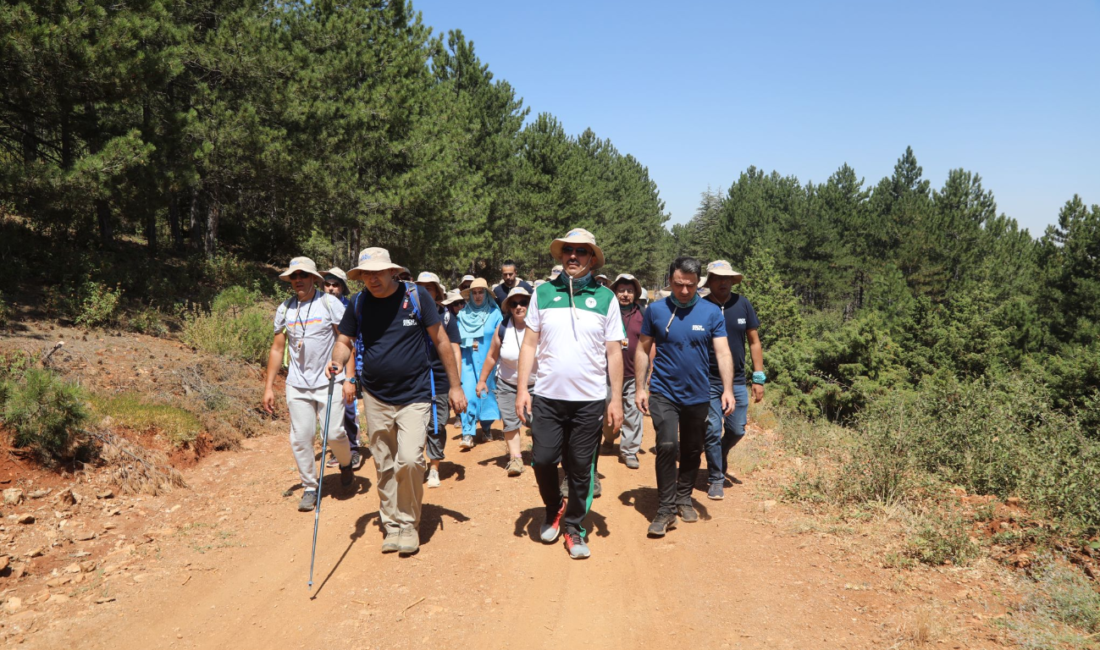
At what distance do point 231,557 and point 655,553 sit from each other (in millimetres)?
3160

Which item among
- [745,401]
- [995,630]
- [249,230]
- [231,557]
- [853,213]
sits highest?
[853,213]

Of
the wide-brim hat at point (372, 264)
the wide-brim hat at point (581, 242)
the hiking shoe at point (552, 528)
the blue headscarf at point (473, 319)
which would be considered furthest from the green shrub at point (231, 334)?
the wide-brim hat at point (581, 242)

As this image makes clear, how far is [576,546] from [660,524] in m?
0.81

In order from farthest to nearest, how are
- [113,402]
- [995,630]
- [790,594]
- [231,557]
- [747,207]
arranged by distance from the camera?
[747,207] < [113,402] < [231,557] < [790,594] < [995,630]

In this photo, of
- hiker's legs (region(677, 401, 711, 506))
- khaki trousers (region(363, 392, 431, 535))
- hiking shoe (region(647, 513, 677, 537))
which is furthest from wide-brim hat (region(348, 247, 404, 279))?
hiking shoe (region(647, 513, 677, 537))

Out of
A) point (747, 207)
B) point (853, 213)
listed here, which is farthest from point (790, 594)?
point (747, 207)

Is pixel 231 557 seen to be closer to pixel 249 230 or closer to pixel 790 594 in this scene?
pixel 790 594

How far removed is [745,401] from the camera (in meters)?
6.07

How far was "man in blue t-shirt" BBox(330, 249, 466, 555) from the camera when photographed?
4.61 m

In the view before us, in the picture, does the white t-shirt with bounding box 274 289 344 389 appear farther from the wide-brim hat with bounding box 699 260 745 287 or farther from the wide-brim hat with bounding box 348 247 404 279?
the wide-brim hat with bounding box 699 260 745 287

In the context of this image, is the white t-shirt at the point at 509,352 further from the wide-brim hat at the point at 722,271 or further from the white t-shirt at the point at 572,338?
the white t-shirt at the point at 572,338

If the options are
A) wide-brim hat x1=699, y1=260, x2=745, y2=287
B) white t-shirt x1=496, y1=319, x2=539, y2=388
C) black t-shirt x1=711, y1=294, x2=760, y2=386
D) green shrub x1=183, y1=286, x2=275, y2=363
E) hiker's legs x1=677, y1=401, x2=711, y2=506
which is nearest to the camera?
hiker's legs x1=677, y1=401, x2=711, y2=506

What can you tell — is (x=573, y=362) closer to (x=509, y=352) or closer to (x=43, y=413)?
(x=509, y=352)

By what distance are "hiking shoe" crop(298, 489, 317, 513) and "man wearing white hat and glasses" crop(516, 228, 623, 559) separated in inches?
91.3
